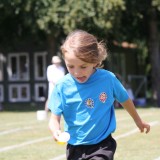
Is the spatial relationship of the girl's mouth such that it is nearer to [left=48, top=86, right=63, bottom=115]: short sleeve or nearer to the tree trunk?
[left=48, top=86, right=63, bottom=115]: short sleeve

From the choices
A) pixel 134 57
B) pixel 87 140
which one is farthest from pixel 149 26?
pixel 87 140

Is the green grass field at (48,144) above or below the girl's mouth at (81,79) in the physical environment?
below

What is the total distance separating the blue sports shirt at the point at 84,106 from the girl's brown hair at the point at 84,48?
288mm

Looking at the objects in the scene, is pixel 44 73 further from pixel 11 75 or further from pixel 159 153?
pixel 159 153

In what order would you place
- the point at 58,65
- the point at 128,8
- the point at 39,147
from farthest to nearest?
the point at 128,8 → the point at 58,65 → the point at 39,147

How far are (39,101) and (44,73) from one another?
1948 mm

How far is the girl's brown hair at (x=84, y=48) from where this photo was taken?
459cm

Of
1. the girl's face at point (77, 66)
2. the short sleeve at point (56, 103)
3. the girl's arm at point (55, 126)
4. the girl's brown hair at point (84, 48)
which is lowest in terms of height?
the girl's arm at point (55, 126)

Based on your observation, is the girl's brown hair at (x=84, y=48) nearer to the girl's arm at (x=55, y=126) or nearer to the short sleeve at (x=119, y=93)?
the short sleeve at (x=119, y=93)

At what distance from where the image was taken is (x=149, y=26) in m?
32.4

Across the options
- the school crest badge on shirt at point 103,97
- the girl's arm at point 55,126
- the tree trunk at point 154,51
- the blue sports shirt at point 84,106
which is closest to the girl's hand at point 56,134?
the girl's arm at point 55,126

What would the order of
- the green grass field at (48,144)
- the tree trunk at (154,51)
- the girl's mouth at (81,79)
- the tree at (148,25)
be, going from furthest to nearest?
1. the tree trunk at (154,51)
2. the tree at (148,25)
3. the green grass field at (48,144)
4. the girl's mouth at (81,79)

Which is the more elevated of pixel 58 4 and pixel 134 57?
pixel 58 4

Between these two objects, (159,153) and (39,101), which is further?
(39,101)
